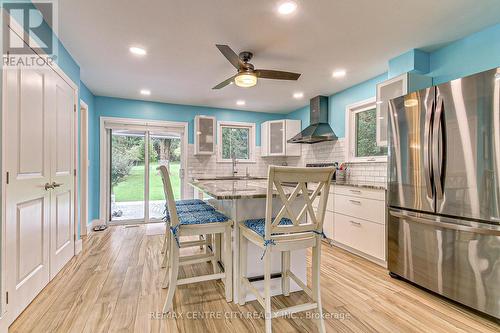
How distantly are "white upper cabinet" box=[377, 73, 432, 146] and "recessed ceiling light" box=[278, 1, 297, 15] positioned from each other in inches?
61.9

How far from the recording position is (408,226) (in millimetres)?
2305

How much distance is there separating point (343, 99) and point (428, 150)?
7.46 feet

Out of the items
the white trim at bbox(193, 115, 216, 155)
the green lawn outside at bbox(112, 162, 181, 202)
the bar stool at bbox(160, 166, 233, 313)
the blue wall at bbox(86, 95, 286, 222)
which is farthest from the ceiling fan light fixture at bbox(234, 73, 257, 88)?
the green lawn outside at bbox(112, 162, 181, 202)

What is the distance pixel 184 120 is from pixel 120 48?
7.83 feet

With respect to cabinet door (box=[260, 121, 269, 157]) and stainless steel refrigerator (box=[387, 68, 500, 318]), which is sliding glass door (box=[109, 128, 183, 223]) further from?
stainless steel refrigerator (box=[387, 68, 500, 318])

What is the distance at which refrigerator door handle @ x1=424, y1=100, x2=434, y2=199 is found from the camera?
2.10 meters

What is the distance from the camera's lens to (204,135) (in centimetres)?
492

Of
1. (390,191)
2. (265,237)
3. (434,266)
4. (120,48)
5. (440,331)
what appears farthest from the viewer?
(120,48)

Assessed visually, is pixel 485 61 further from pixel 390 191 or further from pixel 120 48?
pixel 120 48

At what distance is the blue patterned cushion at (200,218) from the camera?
1880 millimetres

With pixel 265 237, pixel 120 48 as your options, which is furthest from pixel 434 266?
pixel 120 48

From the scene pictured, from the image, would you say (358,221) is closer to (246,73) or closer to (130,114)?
(246,73)

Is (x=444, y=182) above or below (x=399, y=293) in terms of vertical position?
above

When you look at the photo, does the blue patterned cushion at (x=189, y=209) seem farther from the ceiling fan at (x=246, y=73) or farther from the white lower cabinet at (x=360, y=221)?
the white lower cabinet at (x=360, y=221)
